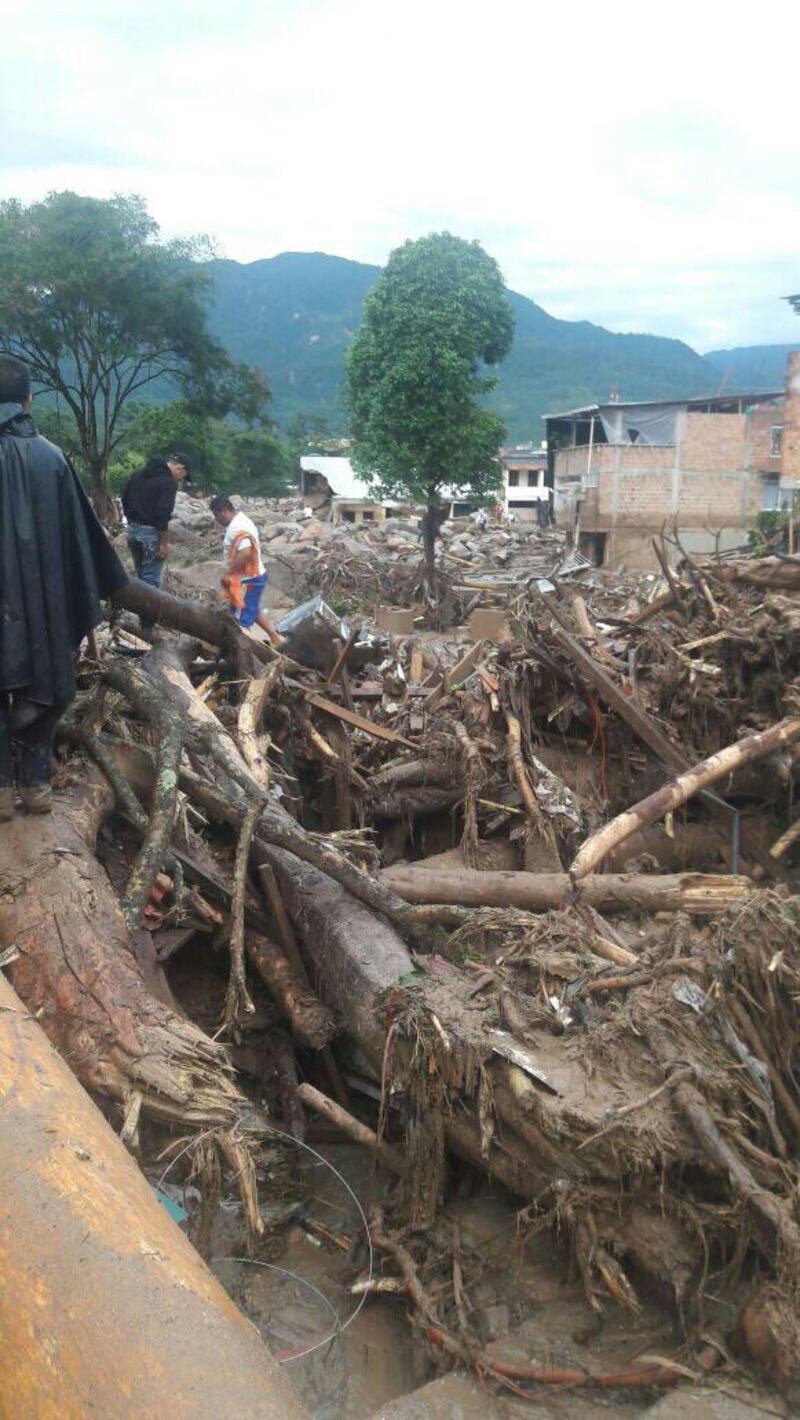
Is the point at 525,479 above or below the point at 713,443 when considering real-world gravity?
below

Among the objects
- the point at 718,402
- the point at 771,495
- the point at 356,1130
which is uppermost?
the point at 718,402

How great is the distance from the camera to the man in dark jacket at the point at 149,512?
24.5 feet

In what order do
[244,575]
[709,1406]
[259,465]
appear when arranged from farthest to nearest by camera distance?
[259,465]
[244,575]
[709,1406]

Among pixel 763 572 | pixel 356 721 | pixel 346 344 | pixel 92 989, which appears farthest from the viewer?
pixel 346 344

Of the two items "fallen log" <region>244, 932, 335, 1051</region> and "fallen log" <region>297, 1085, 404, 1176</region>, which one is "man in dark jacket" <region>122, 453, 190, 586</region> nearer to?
"fallen log" <region>244, 932, 335, 1051</region>

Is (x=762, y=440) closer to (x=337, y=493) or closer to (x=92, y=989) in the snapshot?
(x=337, y=493)

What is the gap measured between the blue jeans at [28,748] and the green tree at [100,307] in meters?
17.5

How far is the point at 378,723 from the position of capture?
723 cm

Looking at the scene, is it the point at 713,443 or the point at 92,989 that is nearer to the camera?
the point at 92,989

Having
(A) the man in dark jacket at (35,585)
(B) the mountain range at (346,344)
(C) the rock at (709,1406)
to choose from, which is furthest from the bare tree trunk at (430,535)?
(B) the mountain range at (346,344)

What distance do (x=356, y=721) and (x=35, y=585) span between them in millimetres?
2881

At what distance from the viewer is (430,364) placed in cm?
1728

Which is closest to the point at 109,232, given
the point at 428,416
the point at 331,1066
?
the point at 428,416

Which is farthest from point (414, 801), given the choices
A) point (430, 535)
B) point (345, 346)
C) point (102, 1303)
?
point (345, 346)
